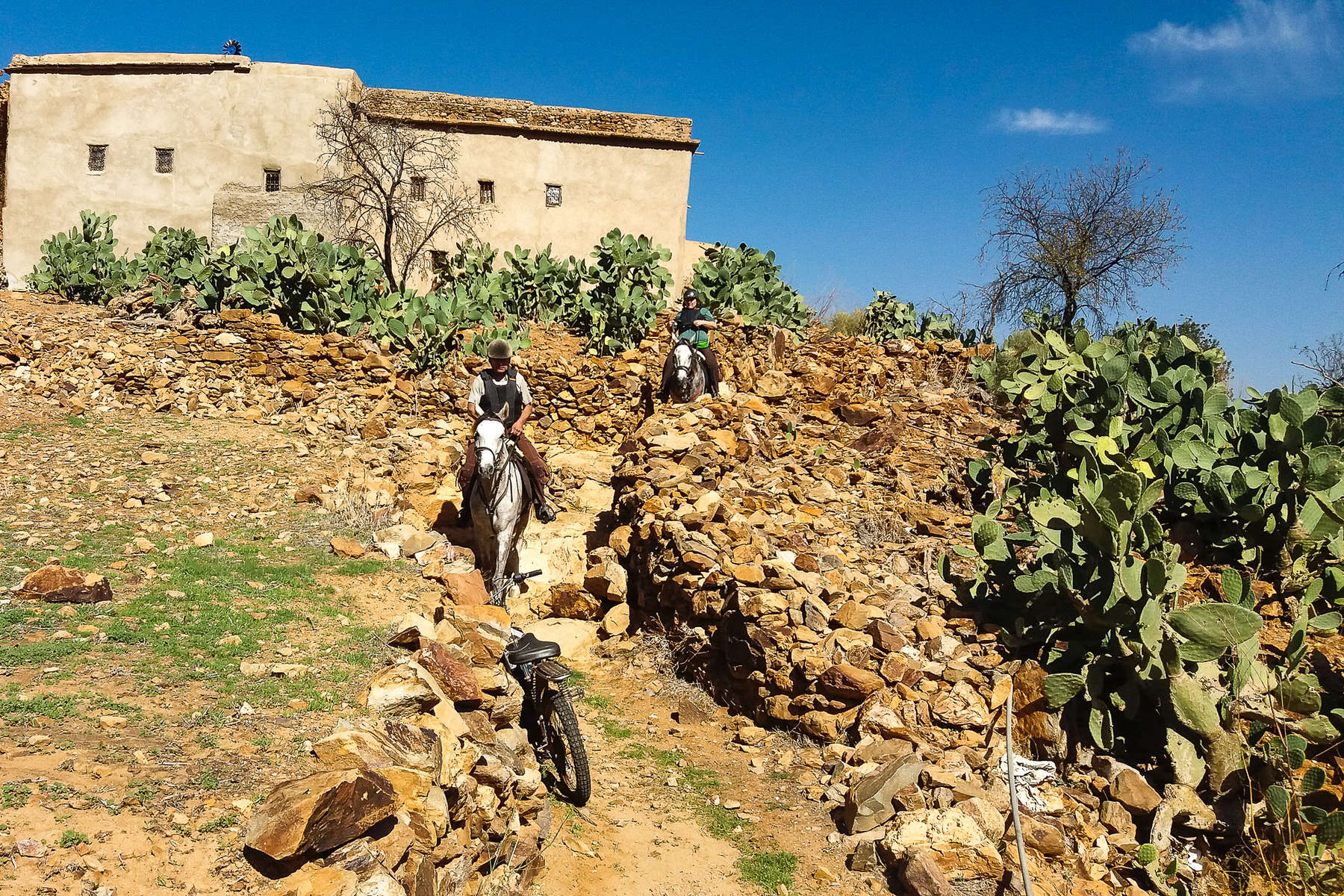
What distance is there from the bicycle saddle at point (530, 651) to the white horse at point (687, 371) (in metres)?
7.24

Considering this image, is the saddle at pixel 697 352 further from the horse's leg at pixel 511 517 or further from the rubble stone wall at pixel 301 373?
the horse's leg at pixel 511 517

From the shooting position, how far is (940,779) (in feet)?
15.8

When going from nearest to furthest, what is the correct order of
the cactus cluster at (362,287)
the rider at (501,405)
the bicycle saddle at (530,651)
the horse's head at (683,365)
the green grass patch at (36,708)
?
the green grass patch at (36,708), the bicycle saddle at (530,651), the rider at (501,405), the horse's head at (683,365), the cactus cluster at (362,287)

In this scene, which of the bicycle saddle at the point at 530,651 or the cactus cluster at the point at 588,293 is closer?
the bicycle saddle at the point at 530,651

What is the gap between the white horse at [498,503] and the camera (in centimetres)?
834

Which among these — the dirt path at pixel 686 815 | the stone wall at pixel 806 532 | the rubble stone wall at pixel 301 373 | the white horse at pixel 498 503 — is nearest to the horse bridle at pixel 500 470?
the white horse at pixel 498 503

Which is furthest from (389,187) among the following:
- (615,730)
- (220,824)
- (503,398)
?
(220,824)

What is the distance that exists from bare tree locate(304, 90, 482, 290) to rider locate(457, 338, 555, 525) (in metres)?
12.3

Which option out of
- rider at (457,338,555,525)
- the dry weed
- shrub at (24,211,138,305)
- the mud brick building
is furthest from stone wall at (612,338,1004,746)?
the mud brick building

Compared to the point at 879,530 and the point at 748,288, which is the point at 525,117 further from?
the point at 879,530

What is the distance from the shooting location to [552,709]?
17.4 feet

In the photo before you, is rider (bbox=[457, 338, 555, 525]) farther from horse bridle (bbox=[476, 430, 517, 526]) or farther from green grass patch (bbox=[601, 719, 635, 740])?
green grass patch (bbox=[601, 719, 635, 740])

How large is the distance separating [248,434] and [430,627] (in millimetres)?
7260

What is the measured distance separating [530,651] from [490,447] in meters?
3.45
